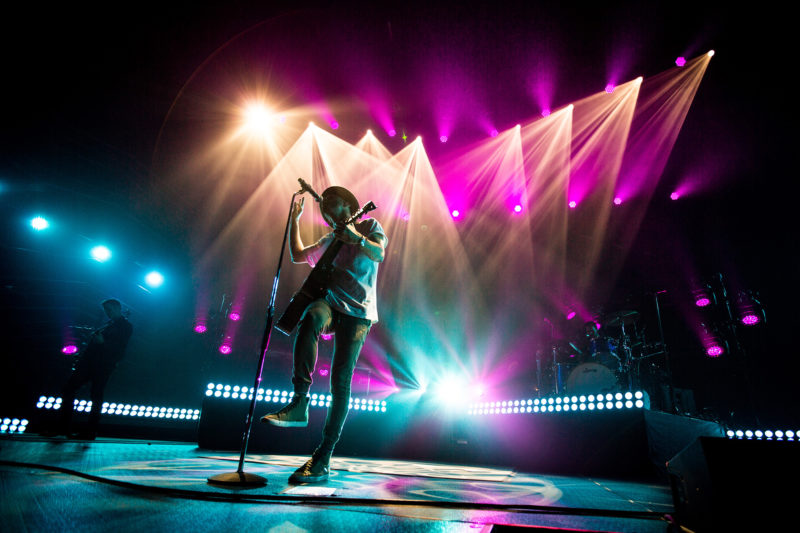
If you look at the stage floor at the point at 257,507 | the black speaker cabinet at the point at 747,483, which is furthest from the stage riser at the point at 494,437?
the black speaker cabinet at the point at 747,483

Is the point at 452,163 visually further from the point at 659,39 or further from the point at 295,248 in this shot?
the point at 295,248

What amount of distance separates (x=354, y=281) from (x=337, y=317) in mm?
291

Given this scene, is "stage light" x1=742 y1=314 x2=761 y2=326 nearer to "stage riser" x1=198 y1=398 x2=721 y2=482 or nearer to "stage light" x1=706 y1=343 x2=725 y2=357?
"stage light" x1=706 y1=343 x2=725 y2=357

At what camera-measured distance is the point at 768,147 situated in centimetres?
685

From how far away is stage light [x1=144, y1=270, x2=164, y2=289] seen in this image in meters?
9.42

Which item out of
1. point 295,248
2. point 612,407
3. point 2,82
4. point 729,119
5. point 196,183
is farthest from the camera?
point 196,183

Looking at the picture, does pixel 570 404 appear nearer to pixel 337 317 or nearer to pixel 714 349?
pixel 337 317

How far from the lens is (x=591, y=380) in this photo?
20.4ft

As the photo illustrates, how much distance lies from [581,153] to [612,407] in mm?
6744

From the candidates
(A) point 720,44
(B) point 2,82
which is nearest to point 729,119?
(A) point 720,44

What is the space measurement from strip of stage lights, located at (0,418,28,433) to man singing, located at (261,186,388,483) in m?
7.65

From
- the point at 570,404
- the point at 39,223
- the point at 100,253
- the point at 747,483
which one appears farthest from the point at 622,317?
the point at 39,223

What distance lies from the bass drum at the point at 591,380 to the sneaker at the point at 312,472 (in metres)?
5.27

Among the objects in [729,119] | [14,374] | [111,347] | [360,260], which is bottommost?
[14,374]
